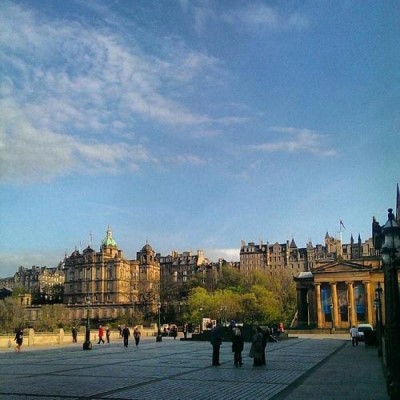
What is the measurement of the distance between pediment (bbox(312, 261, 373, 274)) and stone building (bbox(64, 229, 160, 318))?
6648 centimetres

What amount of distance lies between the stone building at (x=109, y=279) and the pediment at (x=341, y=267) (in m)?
66.5

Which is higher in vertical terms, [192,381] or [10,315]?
[192,381]

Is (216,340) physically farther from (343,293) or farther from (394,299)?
(343,293)

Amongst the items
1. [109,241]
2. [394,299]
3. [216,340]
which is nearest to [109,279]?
[109,241]

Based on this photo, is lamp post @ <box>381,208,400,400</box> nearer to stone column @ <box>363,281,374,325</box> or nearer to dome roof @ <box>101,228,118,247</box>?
stone column @ <box>363,281,374,325</box>

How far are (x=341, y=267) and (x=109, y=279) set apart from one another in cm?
8739

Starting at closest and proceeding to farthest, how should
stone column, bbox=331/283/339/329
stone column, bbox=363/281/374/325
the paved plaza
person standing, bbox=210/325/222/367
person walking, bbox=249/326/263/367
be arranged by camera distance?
the paved plaza < person walking, bbox=249/326/263/367 < person standing, bbox=210/325/222/367 < stone column, bbox=363/281/374/325 < stone column, bbox=331/283/339/329

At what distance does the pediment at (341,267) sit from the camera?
92125 mm

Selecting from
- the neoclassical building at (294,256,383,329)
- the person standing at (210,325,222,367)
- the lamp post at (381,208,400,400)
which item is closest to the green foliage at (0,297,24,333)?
the neoclassical building at (294,256,383,329)

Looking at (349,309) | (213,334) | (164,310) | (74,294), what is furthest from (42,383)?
(74,294)

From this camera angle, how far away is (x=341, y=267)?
93625 mm

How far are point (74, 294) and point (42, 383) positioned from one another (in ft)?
506

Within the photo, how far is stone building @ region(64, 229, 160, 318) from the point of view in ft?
507

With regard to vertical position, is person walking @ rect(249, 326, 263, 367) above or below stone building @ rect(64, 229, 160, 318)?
below
